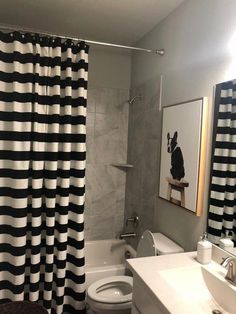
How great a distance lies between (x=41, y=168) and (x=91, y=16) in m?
1.37

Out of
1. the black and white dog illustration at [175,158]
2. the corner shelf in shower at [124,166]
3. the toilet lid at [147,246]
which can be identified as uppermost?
the black and white dog illustration at [175,158]

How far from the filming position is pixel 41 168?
6.08 ft

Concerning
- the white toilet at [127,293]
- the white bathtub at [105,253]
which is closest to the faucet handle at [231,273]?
the white toilet at [127,293]

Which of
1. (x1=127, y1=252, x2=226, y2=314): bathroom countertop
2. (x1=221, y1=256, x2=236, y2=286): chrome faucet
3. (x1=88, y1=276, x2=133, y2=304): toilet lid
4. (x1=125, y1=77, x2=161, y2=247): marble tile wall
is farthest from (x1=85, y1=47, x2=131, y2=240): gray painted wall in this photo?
(x1=221, y1=256, x2=236, y2=286): chrome faucet

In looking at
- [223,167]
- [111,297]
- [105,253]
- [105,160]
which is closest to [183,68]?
[223,167]

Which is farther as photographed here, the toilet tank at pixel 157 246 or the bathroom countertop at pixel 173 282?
the toilet tank at pixel 157 246

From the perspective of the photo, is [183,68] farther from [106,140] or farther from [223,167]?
[106,140]

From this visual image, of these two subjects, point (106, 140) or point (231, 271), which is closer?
point (231, 271)

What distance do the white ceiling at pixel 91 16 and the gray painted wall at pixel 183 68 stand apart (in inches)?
5.3

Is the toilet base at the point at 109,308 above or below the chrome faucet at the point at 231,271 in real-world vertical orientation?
below

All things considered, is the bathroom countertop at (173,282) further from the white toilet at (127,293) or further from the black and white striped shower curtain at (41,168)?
the black and white striped shower curtain at (41,168)

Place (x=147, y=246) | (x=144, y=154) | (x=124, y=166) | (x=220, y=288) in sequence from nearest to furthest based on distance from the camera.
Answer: (x=220, y=288) → (x=147, y=246) → (x=144, y=154) → (x=124, y=166)

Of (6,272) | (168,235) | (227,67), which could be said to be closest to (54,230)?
(6,272)

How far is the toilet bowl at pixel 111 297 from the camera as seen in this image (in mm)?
1877
